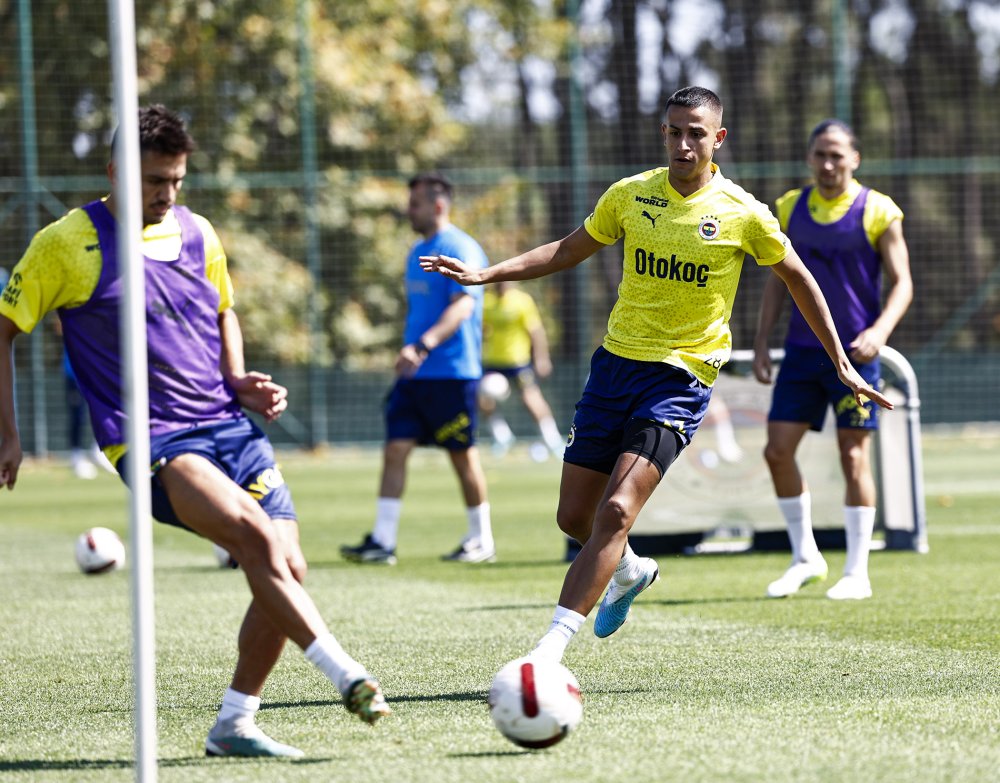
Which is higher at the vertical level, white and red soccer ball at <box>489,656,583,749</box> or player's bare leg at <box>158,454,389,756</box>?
player's bare leg at <box>158,454,389,756</box>

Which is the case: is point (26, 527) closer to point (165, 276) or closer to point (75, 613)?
point (75, 613)

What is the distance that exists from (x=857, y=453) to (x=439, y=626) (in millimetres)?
2421

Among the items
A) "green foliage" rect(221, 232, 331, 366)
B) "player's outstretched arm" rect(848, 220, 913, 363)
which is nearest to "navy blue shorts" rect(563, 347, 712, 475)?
"player's outstretched arm" rect(848, 220, 913, 363)

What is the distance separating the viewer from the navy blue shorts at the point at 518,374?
21.5 metres

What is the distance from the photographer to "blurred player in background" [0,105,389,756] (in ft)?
16.0

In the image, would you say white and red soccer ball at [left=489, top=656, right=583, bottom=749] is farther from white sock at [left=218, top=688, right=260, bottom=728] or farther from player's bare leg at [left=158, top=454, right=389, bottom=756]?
white sock at [left=218, top=688, right=260, bottom=728]

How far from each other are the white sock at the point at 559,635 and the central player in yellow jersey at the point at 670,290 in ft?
1.58

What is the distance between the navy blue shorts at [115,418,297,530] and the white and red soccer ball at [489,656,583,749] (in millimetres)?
855

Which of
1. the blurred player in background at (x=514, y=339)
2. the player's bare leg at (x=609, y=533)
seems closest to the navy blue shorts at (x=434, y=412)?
the player's bare leg at (x=609, y=533)

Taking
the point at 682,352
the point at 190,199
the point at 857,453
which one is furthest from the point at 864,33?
the point at 682,352

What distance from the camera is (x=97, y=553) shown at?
33.9ft

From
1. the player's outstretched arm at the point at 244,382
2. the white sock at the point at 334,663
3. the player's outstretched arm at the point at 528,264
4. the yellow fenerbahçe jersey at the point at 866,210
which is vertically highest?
the yellow fenerbahçe jersey at the point at 866,210

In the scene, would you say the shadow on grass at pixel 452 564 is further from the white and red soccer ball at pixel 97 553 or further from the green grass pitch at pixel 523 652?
the white and red soccer ball at pixel 97 553

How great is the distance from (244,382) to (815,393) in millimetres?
4075
